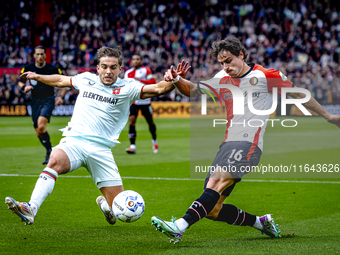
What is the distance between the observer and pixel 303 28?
3059 centimetres

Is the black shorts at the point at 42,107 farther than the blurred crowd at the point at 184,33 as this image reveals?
No

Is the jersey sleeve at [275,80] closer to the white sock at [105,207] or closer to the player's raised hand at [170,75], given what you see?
the player's raised hand at [170,75]

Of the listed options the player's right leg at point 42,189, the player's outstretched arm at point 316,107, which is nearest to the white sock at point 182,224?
the player's right leg at point 42,189

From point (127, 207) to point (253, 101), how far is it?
160 centimetres

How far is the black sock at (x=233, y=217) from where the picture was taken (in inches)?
175

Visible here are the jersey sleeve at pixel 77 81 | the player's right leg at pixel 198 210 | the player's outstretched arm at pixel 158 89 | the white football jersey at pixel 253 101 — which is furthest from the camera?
the jersey sleeve at pixel 77 81

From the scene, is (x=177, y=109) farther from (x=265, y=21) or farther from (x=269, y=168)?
(x=269, y=168)

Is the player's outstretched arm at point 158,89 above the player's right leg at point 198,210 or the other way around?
above

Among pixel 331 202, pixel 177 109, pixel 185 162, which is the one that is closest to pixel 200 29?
pixel 177 109

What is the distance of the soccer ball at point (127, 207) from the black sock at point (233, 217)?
0.78 meters

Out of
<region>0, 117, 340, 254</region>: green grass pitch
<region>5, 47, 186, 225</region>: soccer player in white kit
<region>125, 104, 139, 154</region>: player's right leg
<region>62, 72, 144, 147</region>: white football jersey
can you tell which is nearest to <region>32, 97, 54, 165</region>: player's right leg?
<region>0, 117, 340, 254</region>: green grass pitch

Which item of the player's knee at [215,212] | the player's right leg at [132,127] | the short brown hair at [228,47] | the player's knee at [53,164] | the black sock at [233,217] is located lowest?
the player's right leg at [132,127]

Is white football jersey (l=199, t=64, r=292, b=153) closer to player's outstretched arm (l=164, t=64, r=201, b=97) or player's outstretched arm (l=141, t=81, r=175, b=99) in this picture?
player's outstretched arm (l=164, t=64, r=201, b=97)

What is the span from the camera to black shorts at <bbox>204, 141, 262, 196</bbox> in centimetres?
416
